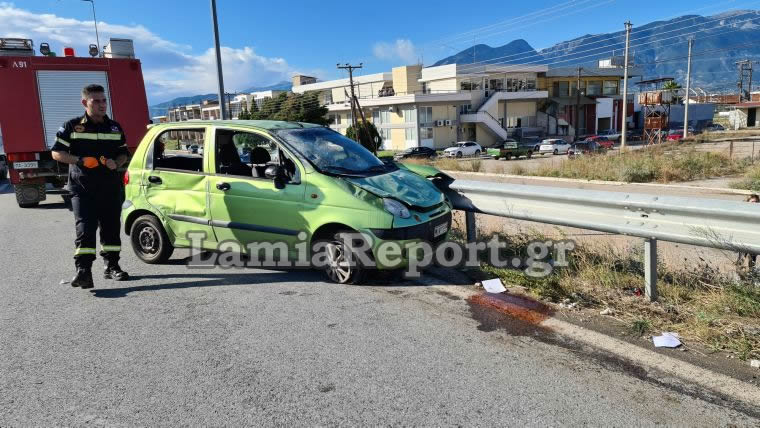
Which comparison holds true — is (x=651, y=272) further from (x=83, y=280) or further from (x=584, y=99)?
(x=584, y=99)

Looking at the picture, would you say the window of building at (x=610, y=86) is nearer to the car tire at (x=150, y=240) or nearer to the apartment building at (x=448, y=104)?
the apartment building at (x=448, y=104)

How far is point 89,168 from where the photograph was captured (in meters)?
5.37

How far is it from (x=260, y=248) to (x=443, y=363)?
282 cm

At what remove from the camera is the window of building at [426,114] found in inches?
2400

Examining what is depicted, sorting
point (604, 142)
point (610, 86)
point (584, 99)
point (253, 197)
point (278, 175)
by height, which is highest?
point (610, 86)

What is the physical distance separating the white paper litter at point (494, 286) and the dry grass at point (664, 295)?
4.8 inches

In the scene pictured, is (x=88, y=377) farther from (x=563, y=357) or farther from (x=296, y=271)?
(x=563, y=357)

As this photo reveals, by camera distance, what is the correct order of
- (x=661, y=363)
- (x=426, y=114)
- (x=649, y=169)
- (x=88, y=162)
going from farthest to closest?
(x=426, y=114) → (x=649, y=169) → (x=88, y=162) → (x=661, y=363)

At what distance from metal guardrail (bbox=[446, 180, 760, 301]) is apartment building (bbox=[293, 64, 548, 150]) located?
172 feet

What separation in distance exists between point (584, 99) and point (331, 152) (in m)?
78.4

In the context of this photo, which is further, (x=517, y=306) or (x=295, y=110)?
(x=295, y=110)

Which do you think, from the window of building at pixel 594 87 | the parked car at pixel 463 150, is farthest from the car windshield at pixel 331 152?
Result: the window of building at pixel 594 87

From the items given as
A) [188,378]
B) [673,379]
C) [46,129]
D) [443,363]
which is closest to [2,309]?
[188,378]

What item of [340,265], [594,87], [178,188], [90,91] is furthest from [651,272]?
[594,87]
